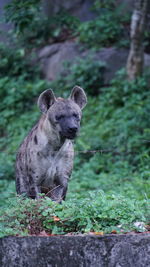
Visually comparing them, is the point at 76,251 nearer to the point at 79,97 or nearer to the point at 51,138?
the point at 51,138

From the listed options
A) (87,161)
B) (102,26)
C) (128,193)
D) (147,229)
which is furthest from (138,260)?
(102,26)

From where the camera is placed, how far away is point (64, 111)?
585 centimetres

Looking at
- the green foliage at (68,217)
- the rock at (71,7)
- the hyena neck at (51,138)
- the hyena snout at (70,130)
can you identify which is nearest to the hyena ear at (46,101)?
the hyena neck at (51,138)

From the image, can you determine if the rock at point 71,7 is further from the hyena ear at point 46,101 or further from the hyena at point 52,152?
the hyena at point 52,152

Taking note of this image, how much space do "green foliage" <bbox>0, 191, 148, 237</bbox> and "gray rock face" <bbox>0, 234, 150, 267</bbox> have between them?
137 mm

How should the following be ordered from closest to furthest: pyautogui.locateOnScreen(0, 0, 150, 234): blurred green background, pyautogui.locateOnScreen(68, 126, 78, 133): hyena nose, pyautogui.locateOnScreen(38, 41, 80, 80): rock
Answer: pyautogui.locateOnScreen(68, 126, 78, 133): hyena nose → pyautogui.locateOnScreen(0, 0, 150, 234): blurred green background → pyautogui.locateOnScreen(38, 41, 80, 80): rock

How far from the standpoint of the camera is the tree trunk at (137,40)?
12.0 m

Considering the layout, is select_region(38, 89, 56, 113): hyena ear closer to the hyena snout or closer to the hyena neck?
the hyena neck

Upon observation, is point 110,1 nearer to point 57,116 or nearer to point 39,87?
point 39,87

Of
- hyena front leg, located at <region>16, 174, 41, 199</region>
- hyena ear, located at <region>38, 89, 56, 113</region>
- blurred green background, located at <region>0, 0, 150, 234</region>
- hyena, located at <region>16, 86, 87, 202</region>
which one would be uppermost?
hyena ear, located at <region>38, 89, 56, 113</region>

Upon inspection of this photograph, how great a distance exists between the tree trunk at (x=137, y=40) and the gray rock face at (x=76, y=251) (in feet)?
29.1

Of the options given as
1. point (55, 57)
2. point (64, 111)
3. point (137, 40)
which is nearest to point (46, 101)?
point (64, 111)

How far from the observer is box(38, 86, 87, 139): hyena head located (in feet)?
18.7

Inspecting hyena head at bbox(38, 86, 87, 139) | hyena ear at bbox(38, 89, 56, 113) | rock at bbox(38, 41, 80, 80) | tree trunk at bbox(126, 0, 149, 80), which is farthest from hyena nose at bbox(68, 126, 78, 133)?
rock at bbox(38, 41, 80, 80)
